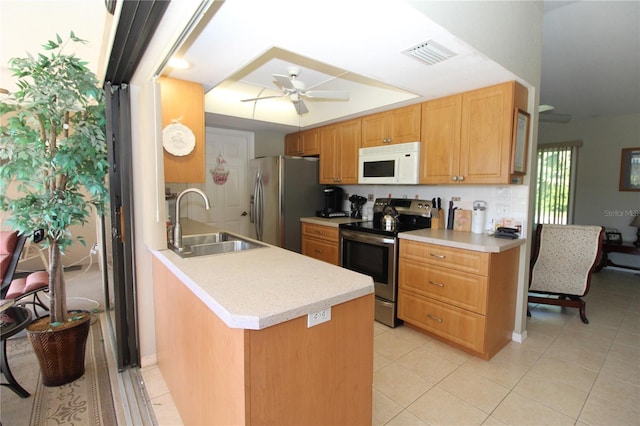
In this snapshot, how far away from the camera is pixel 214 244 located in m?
2.36

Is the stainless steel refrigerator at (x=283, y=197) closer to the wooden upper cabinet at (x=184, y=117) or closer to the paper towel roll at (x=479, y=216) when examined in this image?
the wooden upper cabinet at (x=184, y=117)

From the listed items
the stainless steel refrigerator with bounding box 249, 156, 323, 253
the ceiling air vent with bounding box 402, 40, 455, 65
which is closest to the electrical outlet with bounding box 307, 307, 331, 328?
the ceiling air vent with bounding box 402, 40, 455, 65

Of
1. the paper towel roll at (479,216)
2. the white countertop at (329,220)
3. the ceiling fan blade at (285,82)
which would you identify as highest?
the ceiling fan blade at (285,82)

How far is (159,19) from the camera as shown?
4.05 ft

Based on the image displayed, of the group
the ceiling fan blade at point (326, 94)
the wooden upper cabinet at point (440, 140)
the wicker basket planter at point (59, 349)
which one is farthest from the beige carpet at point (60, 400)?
the wooden upper cabinet at point (440, 140)

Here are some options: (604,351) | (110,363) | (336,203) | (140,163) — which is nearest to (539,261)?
(604,351)

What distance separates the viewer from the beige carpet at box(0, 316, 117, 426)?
175cm

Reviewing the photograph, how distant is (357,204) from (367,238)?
41.1 inches

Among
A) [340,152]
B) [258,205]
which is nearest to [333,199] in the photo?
[340,152]

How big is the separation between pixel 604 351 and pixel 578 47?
2660 mm

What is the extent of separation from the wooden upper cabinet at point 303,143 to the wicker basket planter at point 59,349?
3.10 meters

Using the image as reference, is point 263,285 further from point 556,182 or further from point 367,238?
point 556,182

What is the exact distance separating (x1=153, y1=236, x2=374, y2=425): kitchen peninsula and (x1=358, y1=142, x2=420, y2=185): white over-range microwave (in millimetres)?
1818

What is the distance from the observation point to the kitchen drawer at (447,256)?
93.1 inches
